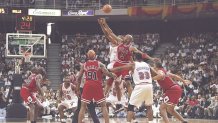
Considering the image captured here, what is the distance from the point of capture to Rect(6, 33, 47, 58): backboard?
21359 mm

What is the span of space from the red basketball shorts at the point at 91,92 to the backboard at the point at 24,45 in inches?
400

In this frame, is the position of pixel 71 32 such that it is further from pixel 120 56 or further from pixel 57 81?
pixel 120 56

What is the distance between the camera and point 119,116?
22.6m

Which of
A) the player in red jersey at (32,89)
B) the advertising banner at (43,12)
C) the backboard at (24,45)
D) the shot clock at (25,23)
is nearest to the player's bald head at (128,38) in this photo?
the player in red jersey at (32,89)

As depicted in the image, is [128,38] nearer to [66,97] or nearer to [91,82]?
[91,82]

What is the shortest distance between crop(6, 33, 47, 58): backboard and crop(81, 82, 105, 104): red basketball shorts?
10.2 metres

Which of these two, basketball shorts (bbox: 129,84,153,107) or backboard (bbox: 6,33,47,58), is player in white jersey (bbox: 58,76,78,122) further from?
backboard (bbox: 6,33,47,58)

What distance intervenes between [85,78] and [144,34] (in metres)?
23.3

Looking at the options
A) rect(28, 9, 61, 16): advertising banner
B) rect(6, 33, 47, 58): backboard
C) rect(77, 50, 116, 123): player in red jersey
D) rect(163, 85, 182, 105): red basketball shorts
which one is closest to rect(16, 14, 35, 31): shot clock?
rect(6, 33, 47, 58): backboard

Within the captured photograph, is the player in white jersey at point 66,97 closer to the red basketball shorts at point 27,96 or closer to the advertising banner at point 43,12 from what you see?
the red basketball shorts at point 27,96

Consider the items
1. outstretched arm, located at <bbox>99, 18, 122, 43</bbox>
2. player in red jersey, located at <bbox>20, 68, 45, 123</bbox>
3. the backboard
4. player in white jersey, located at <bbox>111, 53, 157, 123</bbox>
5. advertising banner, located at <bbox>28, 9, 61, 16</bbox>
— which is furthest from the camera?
advertising banner, located at <bbox>28, 9, 61, 16</bbox>

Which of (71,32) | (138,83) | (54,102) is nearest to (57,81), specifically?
(71,32)

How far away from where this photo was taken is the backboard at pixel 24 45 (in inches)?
841

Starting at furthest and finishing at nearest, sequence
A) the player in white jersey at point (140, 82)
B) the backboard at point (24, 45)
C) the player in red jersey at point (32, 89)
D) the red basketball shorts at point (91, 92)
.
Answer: the backboard at point (24, 45) → the player in red jersey at point (32, 89) → the red basketball shorts at point (91, 92) → the player in white jersey at point (140, 82)
